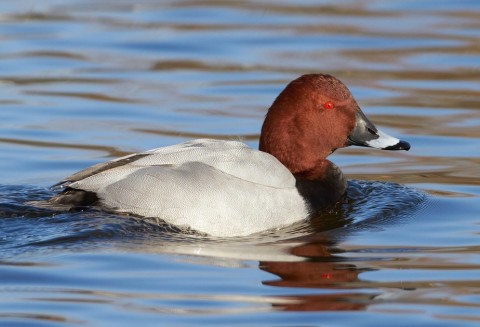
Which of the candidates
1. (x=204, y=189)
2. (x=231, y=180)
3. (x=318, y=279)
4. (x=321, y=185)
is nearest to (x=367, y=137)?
(x=321, y=185)

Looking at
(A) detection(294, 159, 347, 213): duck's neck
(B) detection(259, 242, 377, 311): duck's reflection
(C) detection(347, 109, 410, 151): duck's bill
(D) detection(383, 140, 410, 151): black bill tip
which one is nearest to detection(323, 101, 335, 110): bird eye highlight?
(C) detection(347, 109, 410, 151): duck's bill

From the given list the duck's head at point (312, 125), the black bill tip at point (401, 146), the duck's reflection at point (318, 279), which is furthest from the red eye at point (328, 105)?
the duck's reflection at point (318, 279)

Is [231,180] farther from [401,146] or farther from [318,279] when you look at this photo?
[401,146]

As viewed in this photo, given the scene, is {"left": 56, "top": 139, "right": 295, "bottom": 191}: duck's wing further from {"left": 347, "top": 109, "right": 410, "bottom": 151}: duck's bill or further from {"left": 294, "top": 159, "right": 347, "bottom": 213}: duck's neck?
{"left": 347, "top": 109, "right": 410, "bottom": 151}: duck's bill

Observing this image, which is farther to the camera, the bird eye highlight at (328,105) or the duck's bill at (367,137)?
the duck's bill at (367,137)

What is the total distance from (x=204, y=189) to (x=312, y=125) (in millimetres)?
1097

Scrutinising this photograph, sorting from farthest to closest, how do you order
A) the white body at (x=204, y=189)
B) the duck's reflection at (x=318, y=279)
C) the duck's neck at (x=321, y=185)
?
1. the duck's neck at (x=321, y=185)
2. the white body at (x=204, y=189)
3. the duck's reflection at (x=318, y=279)

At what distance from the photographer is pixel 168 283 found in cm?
586

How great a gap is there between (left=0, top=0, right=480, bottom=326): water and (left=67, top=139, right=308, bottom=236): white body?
12 cm

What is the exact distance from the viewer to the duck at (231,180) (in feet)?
23.0

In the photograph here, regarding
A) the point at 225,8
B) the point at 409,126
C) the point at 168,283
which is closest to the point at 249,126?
the point at 409,126

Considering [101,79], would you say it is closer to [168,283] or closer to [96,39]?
[96,39]

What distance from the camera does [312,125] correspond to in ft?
25.4

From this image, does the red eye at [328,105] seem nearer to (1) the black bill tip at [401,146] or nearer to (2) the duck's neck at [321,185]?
(2) the duck's neck at [321,185]
